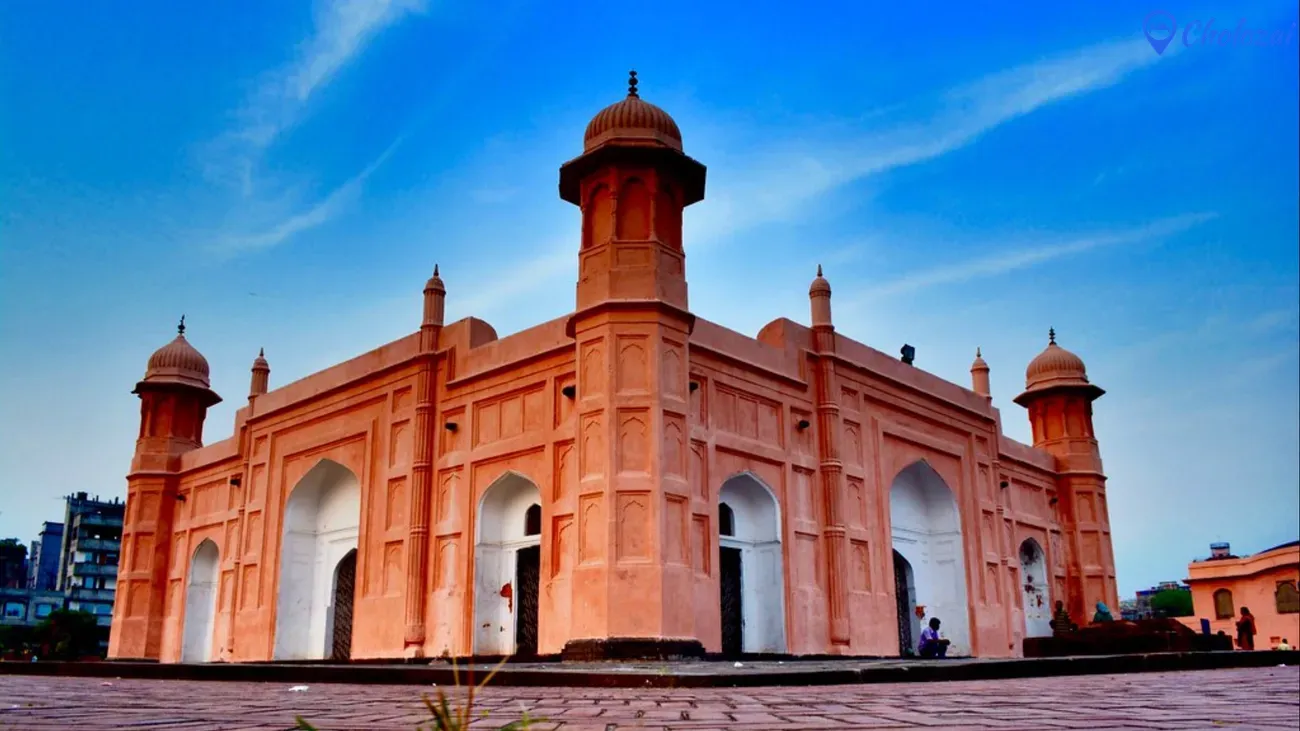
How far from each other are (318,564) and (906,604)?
9.84 m

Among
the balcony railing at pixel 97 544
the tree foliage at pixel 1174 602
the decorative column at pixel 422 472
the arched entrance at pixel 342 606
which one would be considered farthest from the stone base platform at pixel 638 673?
the tree foliage at pixel 1174 602

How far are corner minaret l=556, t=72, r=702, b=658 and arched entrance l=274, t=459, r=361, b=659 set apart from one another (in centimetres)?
557

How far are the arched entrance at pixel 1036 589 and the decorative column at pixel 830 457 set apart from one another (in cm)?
741

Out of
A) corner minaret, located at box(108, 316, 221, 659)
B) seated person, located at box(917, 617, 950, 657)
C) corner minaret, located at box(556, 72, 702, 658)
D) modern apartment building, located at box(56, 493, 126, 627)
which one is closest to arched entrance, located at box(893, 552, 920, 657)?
seated person, located at box(917, 617, 950, 657)

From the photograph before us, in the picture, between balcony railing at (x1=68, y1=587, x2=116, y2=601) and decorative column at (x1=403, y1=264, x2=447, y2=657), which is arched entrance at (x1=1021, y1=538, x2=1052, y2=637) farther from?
balcony railing at (x1=68, y1=587, x2=116, y2=601)

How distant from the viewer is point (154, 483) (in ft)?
71.7

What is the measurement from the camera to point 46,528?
62000mm

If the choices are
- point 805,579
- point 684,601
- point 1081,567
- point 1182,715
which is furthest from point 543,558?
point 1081,567

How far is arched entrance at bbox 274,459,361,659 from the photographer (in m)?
17.6

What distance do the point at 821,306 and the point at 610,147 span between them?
15.8 feet

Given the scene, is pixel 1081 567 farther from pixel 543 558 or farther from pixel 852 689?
pixel 852 689

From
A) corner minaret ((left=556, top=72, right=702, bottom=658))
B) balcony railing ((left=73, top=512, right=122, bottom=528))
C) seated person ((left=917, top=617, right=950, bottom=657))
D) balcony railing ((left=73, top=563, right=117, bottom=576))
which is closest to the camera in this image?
corner minaret ((left=556, top=72, right=702, bottom=658))

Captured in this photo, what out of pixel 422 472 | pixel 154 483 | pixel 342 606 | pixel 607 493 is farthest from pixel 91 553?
pixel 607 493

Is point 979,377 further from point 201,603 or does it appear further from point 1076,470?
point 201,603
